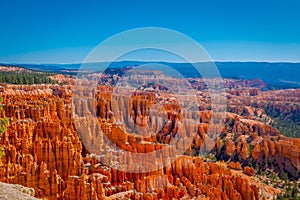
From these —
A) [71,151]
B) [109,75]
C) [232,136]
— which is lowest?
[232,136]

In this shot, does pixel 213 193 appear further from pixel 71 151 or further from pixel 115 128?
pixel 115 128

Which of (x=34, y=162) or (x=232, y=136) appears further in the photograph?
(x=232, y=136)

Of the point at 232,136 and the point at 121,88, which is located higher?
the point at 121,88

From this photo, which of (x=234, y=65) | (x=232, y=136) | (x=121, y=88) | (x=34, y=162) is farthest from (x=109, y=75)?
(x=234, y=65)

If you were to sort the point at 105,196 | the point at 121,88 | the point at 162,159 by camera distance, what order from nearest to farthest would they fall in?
the point at 105,196, the point at 162,159, the point at 121,88

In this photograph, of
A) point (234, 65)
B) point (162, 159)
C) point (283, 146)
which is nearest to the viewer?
point (162, 159)

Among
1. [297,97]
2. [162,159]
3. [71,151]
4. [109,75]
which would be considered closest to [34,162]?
[71,151]

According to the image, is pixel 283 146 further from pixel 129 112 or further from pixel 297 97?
pixel 297 97

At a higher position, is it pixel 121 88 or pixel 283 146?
pixel 121 88

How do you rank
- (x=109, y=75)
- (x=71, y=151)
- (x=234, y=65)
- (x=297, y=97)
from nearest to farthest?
(x=71, y=151)
(x=109, y=75)
(x=297, y=97)
(x=234, y=65)
